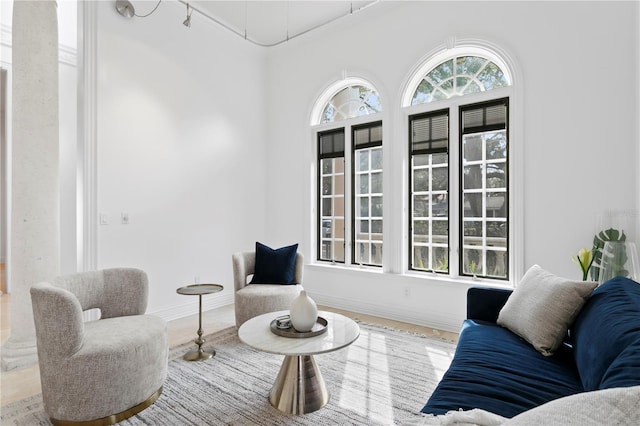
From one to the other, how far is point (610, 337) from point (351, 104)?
378 centimetres

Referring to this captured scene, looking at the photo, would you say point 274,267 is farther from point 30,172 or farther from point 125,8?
point 125,8

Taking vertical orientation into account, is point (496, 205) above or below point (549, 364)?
above

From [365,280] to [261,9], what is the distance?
11.2 feet

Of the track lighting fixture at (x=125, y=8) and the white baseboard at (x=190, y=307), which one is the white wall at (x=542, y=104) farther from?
the track lighting fixture at (x=125, y=8)

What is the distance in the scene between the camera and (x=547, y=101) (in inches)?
124

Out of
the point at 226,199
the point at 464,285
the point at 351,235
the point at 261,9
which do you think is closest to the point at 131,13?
the point at 261,9

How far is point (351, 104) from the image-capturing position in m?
4.57

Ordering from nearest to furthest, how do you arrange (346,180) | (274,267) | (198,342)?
(198,342) < (274,267) < (346,180)

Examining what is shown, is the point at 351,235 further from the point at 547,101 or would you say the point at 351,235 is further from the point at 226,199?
the point at 547,101

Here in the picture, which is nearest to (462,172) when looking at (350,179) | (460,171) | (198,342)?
(460,171)

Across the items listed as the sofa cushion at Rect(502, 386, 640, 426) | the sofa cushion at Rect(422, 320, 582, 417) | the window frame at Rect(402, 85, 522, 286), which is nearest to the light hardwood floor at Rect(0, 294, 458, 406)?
the window frame at Rect(402, 85, 522, 286)

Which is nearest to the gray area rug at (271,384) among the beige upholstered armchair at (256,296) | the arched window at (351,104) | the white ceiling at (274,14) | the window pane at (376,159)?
the beige upholstered armchair at (256,296)

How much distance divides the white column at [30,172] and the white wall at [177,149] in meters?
0.53

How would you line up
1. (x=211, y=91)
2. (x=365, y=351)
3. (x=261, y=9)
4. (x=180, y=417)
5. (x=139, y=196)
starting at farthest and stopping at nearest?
(x=211, y=91) → (x=261, y=9) → (x=139, y=196) → (x=365, y=351) → (x=180, y=417)
